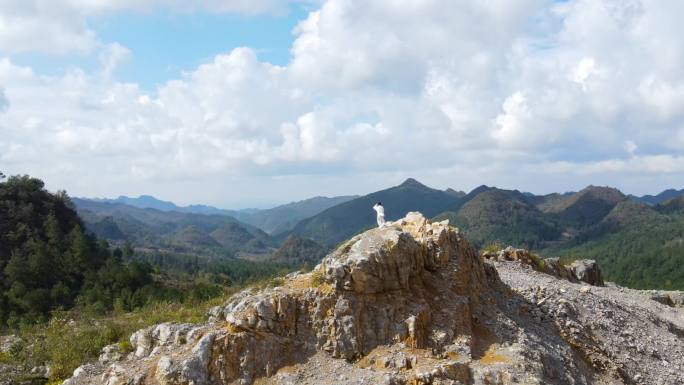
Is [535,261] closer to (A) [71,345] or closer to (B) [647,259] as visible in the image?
(A) [71,345]

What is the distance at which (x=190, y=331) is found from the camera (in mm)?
18281

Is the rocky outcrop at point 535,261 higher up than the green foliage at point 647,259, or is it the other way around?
the rocky outcrop at point 535,261

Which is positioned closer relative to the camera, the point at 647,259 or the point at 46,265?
the point at 46,265

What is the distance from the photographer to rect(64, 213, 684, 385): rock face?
1642 cm

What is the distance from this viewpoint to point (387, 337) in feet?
57.4

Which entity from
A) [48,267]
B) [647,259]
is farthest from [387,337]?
[647,259]

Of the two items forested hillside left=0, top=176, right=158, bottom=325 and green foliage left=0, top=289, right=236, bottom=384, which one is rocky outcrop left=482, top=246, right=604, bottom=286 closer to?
green foliage left=0, top=289, right=236, bottom=384

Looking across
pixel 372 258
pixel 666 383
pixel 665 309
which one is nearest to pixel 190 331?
pixel 372 258

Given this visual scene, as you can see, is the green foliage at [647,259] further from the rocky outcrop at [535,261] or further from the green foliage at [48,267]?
the green foliage at [48,267]

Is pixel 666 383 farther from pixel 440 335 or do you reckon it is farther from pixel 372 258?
pixel 372 258

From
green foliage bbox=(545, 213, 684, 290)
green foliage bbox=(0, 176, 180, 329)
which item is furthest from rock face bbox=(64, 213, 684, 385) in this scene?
green foliage bbox=(545, 213, 684, 290)

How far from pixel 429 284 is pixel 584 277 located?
89.4 feet

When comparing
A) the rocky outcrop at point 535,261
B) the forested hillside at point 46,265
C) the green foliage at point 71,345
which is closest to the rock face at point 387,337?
the green foliage at point 71,345

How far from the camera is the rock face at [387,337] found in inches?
647
